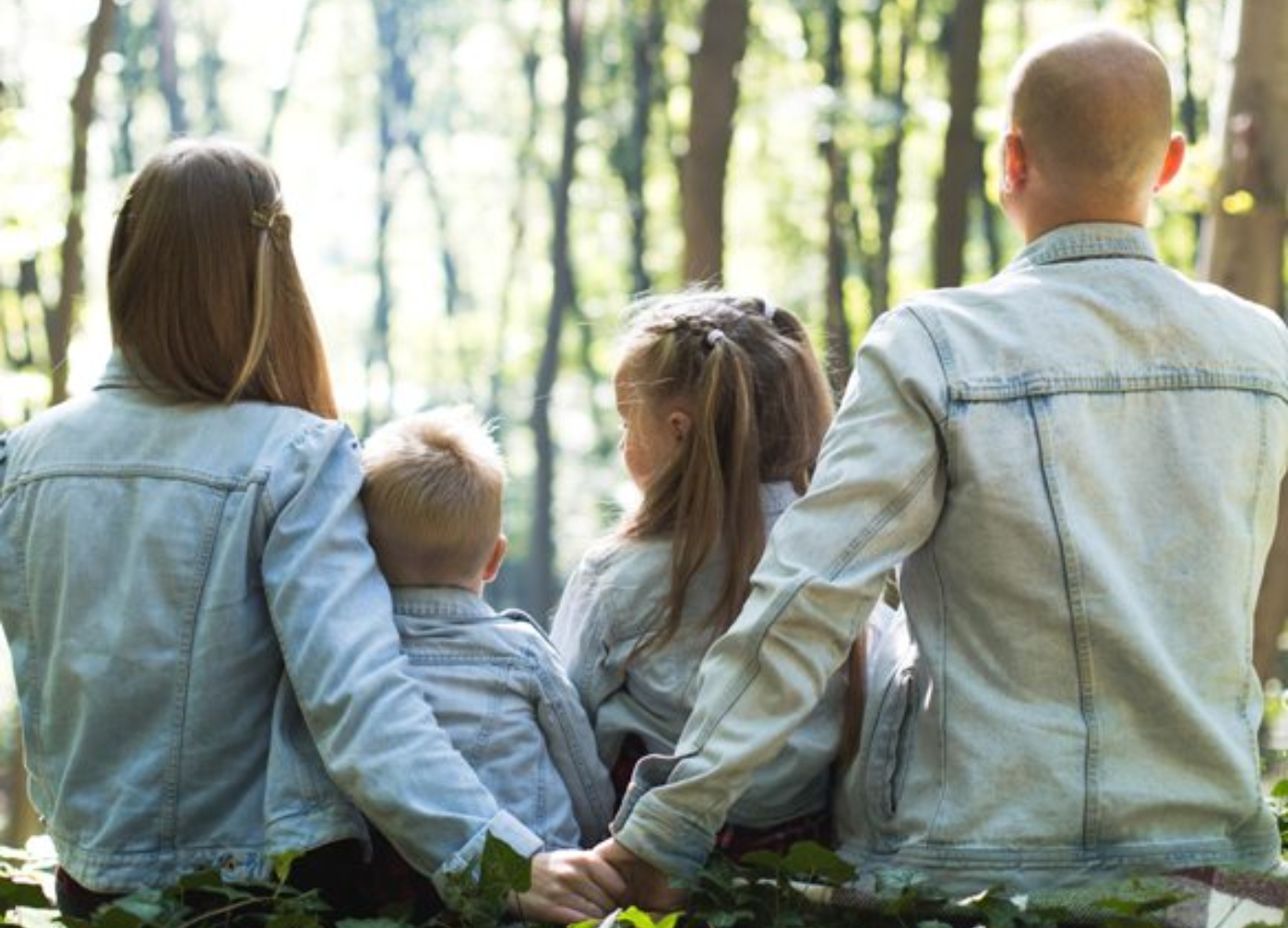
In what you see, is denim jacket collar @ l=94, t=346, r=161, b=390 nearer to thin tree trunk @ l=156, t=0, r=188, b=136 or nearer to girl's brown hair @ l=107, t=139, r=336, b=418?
girl's brown hair @ l=107, t=139, r=336, b=418

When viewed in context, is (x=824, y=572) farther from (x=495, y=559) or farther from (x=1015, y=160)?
(x=495, y=559)

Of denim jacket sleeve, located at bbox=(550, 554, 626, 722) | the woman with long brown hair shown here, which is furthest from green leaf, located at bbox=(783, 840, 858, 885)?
denim jacket sleeve, located at bbox=(550, 554, 626, 722)

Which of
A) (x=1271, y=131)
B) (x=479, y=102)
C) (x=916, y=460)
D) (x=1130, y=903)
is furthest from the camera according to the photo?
(x=479, y=102)

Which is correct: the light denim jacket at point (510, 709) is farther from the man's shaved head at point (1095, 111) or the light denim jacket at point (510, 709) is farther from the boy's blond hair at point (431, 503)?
the man's shaved head at point (1095, 111)

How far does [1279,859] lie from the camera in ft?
9.84

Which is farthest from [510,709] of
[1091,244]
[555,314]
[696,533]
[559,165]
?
[559,165]

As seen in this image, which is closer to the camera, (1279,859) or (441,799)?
(1279,859)

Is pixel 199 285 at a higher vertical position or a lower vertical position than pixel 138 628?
higher

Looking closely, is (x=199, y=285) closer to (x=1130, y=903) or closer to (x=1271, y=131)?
(x=1130, y=903)

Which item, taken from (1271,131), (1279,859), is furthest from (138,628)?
(1271,131)

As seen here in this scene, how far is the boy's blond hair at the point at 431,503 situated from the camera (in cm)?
349

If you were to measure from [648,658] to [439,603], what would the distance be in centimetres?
41

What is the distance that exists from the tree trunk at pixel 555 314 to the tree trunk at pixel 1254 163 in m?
15.1

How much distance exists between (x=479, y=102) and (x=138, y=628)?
109 feet
